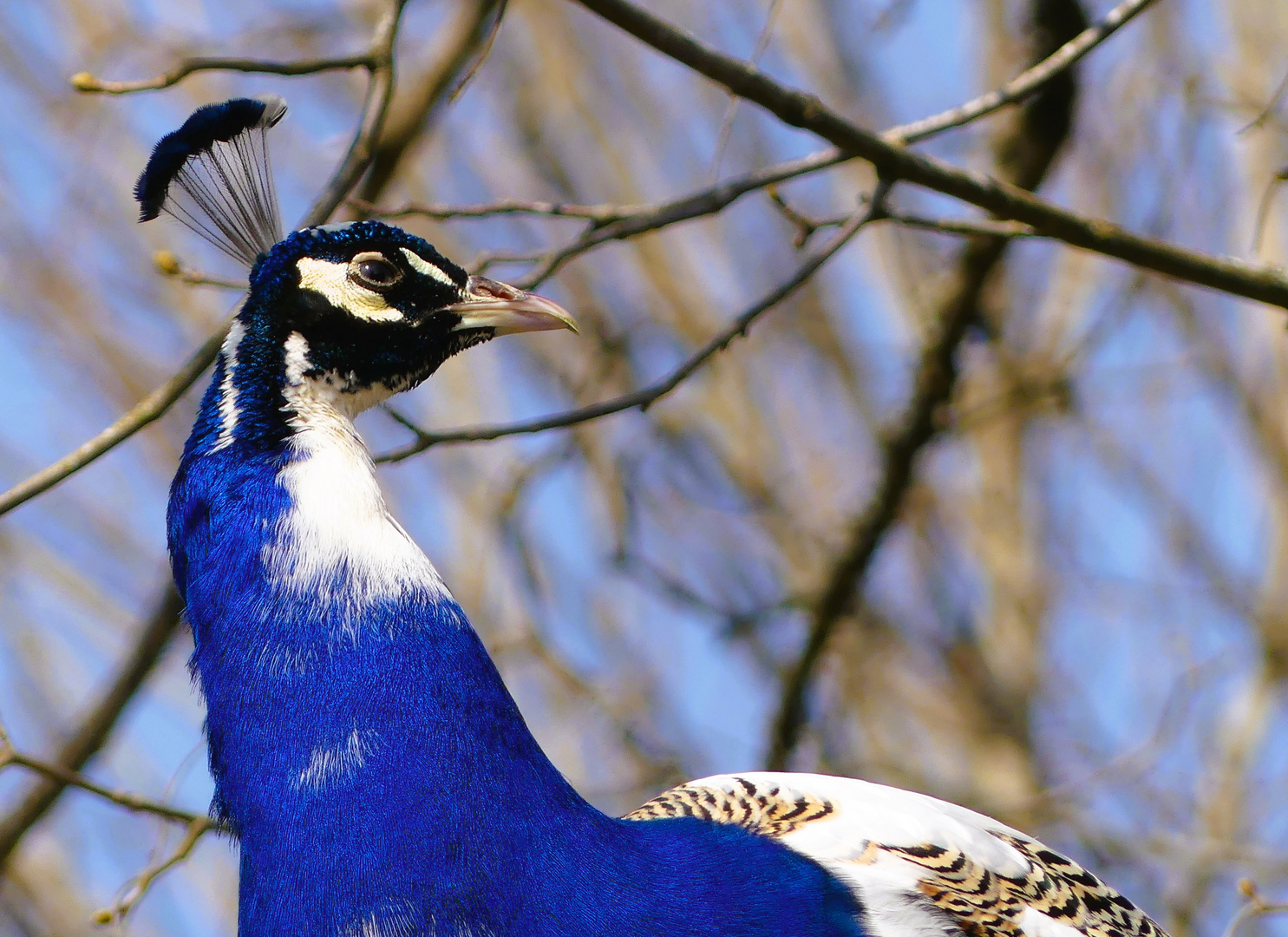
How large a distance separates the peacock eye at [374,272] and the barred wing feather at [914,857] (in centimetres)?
96

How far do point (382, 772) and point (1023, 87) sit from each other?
5.33 feet

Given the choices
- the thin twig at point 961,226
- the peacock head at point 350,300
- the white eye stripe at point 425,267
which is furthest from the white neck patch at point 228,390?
the thin twig at point 961,226

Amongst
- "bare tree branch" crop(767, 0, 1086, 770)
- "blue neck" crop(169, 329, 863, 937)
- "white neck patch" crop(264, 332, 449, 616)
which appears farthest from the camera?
"bare tree branch" crop(767, 0, 1086, 770)

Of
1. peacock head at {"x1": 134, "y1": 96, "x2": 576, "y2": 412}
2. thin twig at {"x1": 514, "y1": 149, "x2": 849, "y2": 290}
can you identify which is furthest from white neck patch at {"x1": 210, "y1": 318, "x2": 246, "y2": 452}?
thin twig at {"x1": 514, "y1": 149, "x2": 849, "y2": 290}

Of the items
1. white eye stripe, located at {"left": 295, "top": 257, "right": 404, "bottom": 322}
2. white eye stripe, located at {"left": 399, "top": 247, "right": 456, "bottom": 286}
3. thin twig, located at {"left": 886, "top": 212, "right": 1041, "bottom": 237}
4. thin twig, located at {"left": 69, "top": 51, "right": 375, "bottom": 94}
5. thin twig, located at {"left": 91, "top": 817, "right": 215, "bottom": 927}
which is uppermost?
thin twig, located at {"left": 886, "top": 212, "right": 1041, "bottom": 237}

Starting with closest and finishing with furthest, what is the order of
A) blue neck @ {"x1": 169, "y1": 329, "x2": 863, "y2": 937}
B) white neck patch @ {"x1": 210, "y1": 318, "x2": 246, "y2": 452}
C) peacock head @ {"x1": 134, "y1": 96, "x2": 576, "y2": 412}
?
blue neck @ {"x1": 169, "y1": 329, "x2": 863, "y2": 937} < white neck patch @ {"x1": 210, "y1": 318, "x2": 246, "y2": 452} < peacock head @ {"x1": 134, "y1": 96, "x2": 576, "y2": 412}

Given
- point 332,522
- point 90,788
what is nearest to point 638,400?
point 332,522

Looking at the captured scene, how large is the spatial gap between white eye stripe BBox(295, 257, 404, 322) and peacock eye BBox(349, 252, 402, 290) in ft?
0.04

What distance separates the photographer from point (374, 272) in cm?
248

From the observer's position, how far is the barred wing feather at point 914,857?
7.25ft

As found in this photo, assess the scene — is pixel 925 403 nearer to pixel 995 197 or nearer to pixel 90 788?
pixel 995 197

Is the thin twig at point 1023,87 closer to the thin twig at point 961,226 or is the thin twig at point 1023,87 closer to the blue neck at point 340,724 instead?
the thin twig at point 961,226

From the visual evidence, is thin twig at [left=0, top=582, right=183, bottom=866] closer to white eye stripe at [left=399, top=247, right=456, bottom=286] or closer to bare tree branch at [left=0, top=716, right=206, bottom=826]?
bare tree branch at [left=0, top=716, right=206, bottom=826]

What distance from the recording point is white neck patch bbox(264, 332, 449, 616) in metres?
2.13
